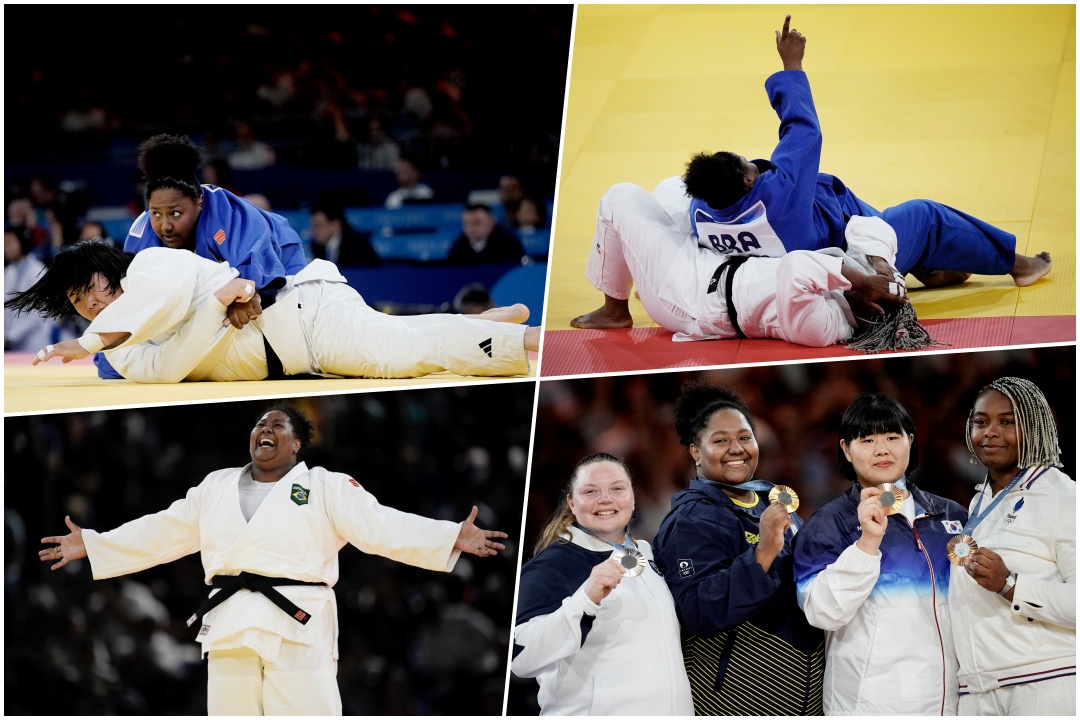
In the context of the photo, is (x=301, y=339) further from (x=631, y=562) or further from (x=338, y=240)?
(x=338, y=240)

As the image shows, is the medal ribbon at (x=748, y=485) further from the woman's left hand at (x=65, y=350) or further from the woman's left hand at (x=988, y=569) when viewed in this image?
the woman's left hand at (x=65, y=350)

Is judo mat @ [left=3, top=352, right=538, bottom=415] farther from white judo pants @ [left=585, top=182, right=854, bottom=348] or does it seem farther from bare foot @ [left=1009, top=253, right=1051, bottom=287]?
bare foot @ [left=1009, top=253, right=1051, bottom=287]

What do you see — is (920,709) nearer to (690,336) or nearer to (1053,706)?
(1053,706)

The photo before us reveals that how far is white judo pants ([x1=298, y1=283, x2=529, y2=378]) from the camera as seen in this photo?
3629mm

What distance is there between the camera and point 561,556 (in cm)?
315

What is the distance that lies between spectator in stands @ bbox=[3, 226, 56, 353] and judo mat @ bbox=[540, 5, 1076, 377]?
2503 mm

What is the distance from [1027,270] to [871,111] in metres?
1.80

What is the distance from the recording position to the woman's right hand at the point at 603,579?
115 inches

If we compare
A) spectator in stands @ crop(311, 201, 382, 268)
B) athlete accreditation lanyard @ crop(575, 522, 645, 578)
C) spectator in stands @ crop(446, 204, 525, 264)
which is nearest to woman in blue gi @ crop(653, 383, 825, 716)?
athlete accreditation lanyard @ crop(575, 522, 645, 578)

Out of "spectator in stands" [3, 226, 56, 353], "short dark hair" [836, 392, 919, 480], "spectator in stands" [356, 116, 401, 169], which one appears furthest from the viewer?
"spectator in stands" [356, 116, 401, 169]

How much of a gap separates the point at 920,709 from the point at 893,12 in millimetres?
4686

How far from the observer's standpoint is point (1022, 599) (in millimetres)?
2861

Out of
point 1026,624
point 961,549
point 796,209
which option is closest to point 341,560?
point 796,209

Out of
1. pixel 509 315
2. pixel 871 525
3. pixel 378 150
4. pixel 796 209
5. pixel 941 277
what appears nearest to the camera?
pixel 871 525
